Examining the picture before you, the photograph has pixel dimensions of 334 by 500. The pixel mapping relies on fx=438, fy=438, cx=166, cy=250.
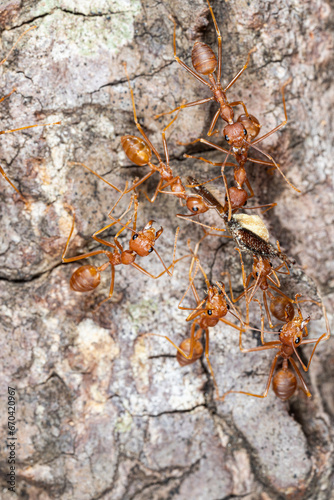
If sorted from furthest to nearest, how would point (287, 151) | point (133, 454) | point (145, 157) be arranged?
point (287, 151), point (133, 454), point (145, 157)

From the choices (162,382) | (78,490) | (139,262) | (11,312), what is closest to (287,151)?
(139,262)

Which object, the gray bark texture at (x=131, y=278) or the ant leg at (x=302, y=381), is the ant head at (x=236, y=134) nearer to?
the gray bark texture at (x=131, y=278)

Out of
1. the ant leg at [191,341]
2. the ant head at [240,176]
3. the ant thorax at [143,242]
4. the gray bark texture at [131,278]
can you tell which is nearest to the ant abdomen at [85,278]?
the gray bark texture at [131,278]

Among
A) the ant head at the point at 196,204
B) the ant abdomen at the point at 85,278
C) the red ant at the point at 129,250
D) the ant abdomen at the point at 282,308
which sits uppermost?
the ant head at the point at 196,204

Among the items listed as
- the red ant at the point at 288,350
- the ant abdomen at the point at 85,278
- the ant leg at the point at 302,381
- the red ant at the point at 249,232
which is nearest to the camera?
the ant abdomen at the point at 85,278

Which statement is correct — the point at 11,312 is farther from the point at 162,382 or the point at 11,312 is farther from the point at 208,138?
the point at 208,138

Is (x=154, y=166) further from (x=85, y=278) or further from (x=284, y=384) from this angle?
(x=284, y=384)

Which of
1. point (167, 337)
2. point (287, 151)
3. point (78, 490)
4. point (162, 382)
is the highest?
point (287, 151)
